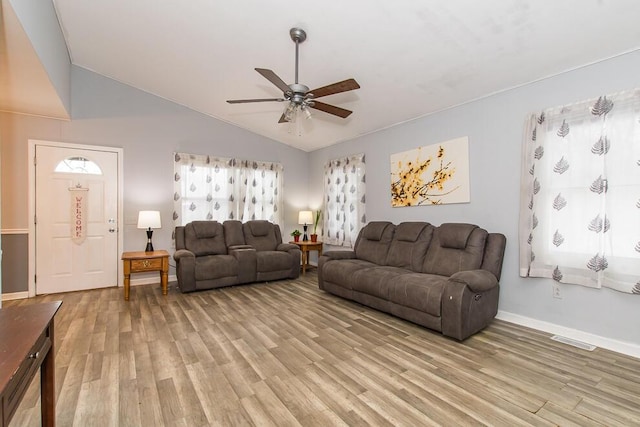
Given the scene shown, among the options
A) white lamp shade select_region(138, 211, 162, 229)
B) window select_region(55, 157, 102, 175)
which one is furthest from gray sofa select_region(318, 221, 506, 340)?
window select_region(55, 157, 102, 175)

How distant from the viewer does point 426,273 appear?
11.7 feet

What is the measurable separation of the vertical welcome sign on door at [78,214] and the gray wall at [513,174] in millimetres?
4672

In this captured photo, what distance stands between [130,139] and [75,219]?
4.76 feet

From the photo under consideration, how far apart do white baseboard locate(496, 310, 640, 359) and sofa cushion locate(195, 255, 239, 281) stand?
3589 millimetres

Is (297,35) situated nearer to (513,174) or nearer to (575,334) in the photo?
(513,174)

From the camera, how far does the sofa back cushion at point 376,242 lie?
423cm

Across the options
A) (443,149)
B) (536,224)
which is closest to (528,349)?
(536,224)

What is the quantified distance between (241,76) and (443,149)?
2.81 m

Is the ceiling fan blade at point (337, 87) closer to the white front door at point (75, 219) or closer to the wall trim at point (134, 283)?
the white front door at point (75, 219)

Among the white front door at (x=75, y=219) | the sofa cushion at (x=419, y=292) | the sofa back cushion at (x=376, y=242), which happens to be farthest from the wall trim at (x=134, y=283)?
the sofa cushion at (x=419, y=292)

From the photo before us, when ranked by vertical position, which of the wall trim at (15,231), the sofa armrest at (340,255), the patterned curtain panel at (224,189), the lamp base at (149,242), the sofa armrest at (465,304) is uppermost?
the patterned curtain panel at (224,189)

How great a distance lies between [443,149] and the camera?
12.7 ft

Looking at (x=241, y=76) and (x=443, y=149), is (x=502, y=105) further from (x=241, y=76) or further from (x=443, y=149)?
(x=241, y=76)

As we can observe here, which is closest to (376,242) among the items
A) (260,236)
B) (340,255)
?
(340,255)
